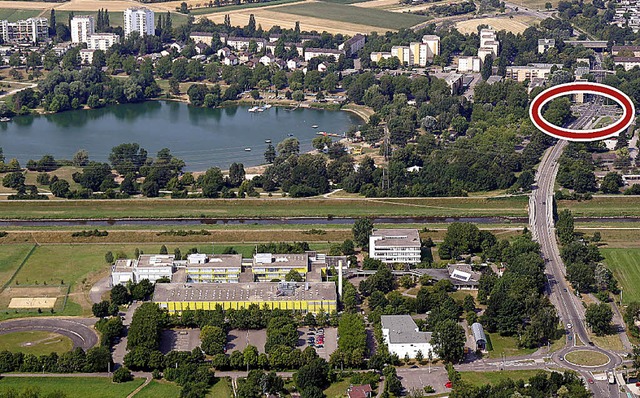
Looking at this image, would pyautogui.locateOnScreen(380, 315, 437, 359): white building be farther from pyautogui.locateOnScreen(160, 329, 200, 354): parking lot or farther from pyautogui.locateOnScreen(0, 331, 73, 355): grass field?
pyautogui.locateOnScreen(0, 331, 73, 355): grass field

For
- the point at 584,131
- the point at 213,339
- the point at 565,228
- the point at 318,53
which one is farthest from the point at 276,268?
the point at 318,53

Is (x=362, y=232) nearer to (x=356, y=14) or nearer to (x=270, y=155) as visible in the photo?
(x=270, y=155)

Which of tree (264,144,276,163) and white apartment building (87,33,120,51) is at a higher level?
white apartment building (87,33,120,51)

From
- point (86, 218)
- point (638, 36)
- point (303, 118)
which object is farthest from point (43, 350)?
point (638, 36)

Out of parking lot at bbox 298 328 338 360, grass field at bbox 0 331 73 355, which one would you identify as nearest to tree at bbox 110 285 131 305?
grass field at bbox 0 331 73 355

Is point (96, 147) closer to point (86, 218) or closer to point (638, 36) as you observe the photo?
point (86, 218)

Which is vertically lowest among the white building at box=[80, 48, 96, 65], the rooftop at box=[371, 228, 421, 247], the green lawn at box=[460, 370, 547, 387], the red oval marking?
the green lawn at box=[460, 370, 547, 387]

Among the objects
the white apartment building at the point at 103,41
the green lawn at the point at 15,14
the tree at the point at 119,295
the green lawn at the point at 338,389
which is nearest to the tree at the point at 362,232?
the tree at the point at 119,295
